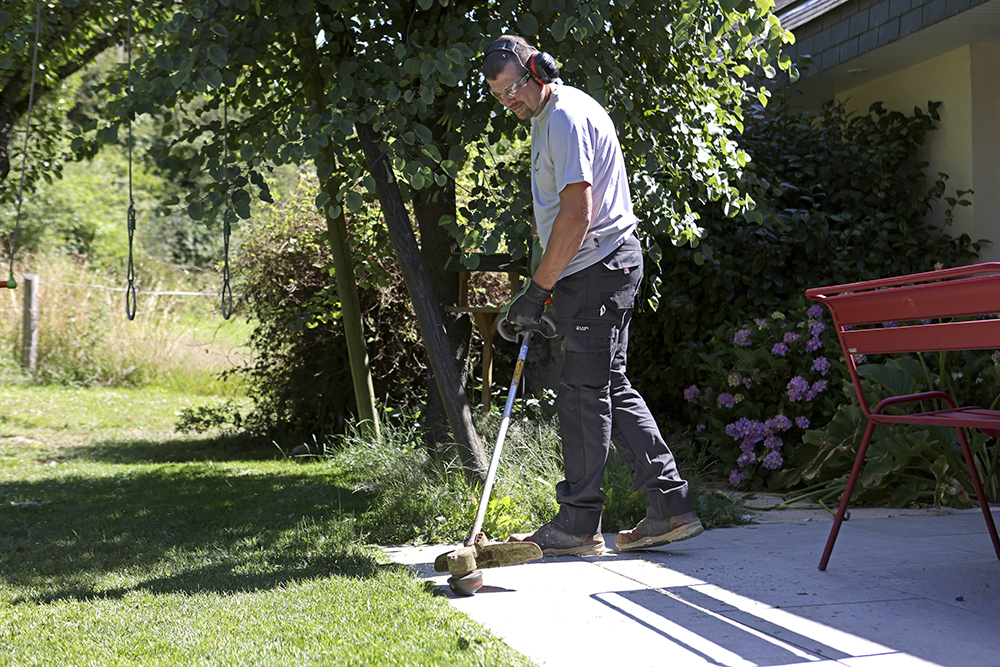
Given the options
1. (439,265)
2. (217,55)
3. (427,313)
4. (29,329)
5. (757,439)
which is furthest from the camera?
(29,329)

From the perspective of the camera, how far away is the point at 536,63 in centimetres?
334

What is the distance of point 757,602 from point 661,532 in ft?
2.06

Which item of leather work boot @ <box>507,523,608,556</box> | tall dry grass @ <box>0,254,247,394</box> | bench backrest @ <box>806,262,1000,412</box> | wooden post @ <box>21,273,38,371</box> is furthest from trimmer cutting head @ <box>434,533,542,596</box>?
wooden post @ <box>21,273,38,371</box>

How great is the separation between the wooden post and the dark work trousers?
395 inches

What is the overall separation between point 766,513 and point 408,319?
10.5ft

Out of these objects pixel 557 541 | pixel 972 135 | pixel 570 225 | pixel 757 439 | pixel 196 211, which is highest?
pixel 972 135

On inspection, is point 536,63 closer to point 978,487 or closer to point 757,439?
point 978,487

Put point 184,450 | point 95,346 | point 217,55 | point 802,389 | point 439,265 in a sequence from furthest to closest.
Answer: point 95,346, point 184,450, point 439,265, point 802,389, point 217,55

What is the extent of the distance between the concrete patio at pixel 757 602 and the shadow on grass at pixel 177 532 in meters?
0.47

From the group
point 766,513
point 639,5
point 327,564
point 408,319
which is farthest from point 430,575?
point 408,319

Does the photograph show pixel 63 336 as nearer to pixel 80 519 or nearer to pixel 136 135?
pixel 80 519

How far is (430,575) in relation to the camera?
3350 mm

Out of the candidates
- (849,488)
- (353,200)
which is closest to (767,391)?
(849,488)

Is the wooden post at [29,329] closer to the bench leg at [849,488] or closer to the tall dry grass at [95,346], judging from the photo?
the tall dry grass at [95,346]
